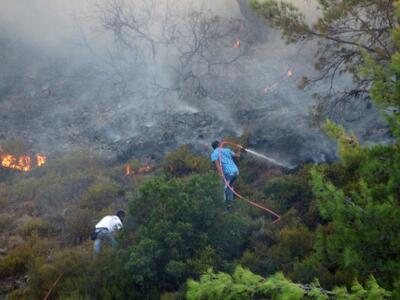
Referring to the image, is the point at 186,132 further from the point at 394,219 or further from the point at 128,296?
the point at 394,219

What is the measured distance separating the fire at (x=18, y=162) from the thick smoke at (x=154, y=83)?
115 cm

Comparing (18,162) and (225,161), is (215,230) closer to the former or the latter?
(225,161)

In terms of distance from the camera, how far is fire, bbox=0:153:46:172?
56.9 feet

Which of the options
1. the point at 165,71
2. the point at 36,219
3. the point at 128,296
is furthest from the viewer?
the point at 165,71

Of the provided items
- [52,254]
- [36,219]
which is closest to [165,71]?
[36,219]

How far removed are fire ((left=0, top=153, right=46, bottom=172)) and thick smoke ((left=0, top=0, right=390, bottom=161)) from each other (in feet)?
3.78

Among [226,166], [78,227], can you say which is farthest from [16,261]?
[226,166]

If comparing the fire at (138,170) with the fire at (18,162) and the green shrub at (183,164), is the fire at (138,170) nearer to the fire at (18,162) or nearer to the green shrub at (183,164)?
the green shrub at (183,164)

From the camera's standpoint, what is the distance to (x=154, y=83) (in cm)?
2178

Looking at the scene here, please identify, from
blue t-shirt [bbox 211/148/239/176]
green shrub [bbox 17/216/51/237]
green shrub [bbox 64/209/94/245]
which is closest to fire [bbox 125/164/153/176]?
green shrub [bbox 64/209/94/245]

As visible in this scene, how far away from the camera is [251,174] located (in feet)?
46.3

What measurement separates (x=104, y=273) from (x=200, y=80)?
14510 mm

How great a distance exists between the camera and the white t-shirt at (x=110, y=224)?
1025cm

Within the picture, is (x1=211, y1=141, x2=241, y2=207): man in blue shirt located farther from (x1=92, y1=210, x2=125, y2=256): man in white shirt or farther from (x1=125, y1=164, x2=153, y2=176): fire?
(x1=125, y1=164, x2=153, y2=176): fire
